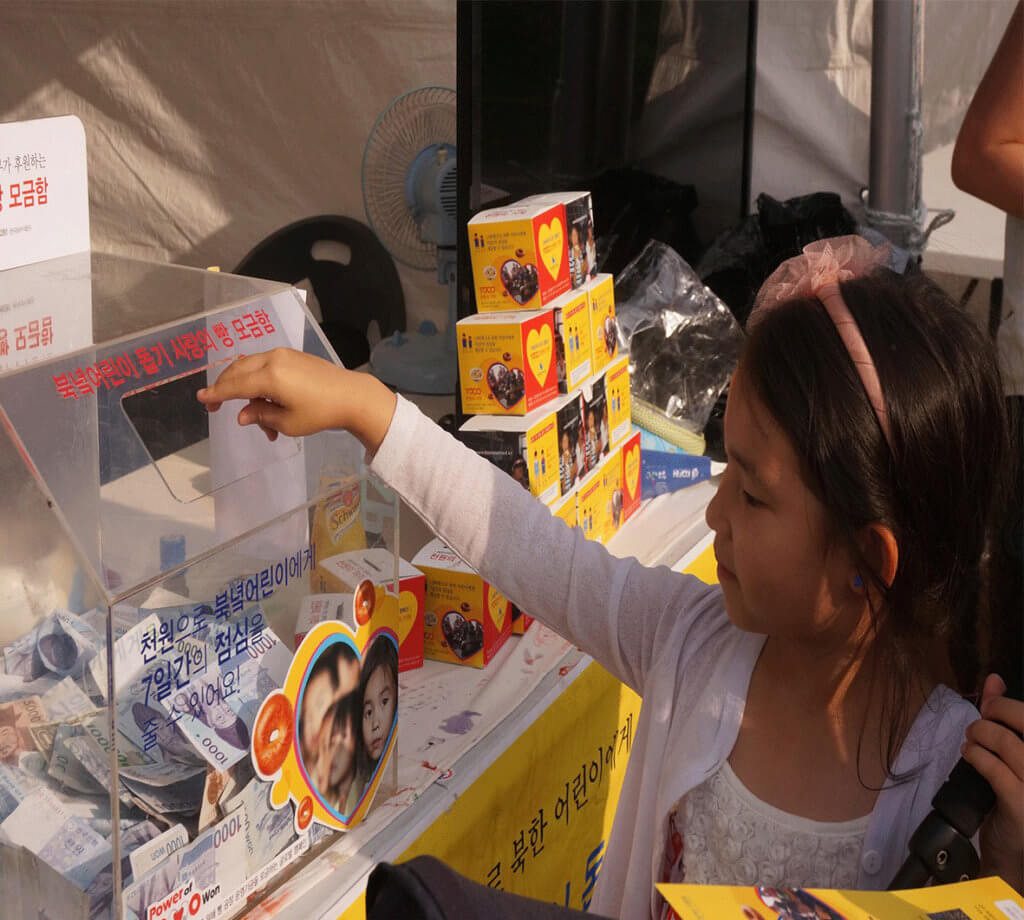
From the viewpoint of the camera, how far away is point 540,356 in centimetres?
185

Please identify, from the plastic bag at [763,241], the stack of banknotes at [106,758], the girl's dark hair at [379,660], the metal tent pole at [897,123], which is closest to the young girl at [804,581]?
the girl's dark hair at [379,660]

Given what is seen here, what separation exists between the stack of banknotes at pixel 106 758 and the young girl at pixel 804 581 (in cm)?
25

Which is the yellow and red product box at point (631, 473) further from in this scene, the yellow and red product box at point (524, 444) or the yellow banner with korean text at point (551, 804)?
the yellow banner with korean text at point (551, 804)

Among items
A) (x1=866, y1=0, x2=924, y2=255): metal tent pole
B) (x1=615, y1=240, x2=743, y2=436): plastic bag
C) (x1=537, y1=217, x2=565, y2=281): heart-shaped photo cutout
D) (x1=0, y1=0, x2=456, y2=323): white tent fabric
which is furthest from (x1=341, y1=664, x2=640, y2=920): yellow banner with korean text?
(x1=0, y1=0, x2=456, y2=323): white tent fabric

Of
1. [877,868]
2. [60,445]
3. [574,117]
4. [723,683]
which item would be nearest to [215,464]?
[60,445]

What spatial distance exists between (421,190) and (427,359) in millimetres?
521

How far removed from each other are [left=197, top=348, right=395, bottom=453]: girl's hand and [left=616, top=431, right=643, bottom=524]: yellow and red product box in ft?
3.23

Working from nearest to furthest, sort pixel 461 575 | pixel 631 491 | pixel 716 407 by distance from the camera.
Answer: pixel 461 575 → pixel 631 491 → pixel 716 407

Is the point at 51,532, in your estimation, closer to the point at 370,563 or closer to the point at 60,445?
the point at 60,445

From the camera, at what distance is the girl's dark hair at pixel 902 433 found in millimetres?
1044

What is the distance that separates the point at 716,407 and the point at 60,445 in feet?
5.64

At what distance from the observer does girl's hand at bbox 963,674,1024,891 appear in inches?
38.2

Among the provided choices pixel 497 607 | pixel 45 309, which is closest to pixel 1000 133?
pixel 497 607

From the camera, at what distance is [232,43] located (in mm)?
3936
